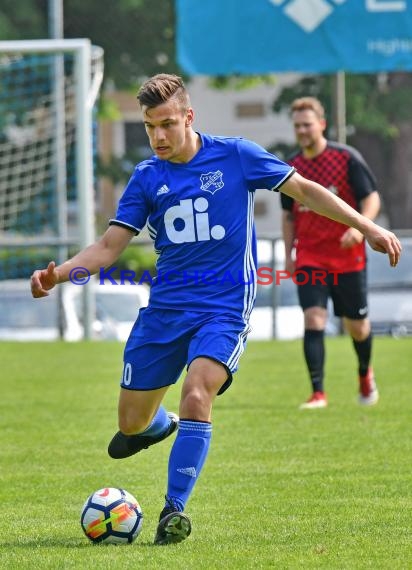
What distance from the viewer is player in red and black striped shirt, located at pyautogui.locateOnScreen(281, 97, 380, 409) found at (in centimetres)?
927

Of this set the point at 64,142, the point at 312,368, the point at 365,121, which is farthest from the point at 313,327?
the point at 365,121

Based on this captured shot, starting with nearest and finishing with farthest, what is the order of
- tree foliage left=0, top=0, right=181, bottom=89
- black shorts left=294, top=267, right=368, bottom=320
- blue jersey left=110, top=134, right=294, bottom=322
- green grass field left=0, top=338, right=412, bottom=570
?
green grass field left=0, top=338, right=412, bottom=570, blue jersey left=110, top=134, right=294, bottom=322, black shorts left=294, top=267, right=368, bottom=320, tree foliage left=0, top=0, right=181, bottom=89

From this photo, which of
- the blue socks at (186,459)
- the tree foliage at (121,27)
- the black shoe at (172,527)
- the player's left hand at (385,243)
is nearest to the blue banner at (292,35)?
the tree foliage at (121,27)

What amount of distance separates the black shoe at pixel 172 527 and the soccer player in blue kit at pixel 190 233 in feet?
1.94

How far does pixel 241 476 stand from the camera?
22.0 ft

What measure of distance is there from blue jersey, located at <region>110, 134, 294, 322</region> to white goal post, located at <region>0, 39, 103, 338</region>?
365 inches

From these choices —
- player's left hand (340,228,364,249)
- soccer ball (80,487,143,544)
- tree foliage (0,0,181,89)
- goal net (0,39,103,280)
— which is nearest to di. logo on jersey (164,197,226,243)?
soccer ball (80,487,143,544)

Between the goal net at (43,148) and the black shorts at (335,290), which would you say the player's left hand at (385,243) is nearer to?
the black shorts at (335,290)

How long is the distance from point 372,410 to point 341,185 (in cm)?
162

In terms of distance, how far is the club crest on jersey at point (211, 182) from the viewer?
18.2ft

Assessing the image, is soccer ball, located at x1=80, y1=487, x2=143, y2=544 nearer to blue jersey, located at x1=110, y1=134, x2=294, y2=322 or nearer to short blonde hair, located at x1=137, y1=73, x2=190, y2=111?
blue jersey, located at x1=110, y1=134, x2=294, y2=322

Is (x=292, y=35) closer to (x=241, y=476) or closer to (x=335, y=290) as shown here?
(x=335, y=290)

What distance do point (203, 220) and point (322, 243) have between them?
155 inches

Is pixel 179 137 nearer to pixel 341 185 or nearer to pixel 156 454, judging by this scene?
pixel 156 454
